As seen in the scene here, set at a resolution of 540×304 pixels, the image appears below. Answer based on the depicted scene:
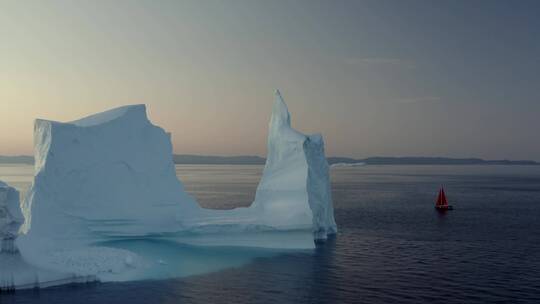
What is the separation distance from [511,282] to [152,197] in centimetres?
2275

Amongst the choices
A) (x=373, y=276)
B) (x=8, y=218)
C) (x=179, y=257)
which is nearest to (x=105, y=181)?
(x=179, y=257)

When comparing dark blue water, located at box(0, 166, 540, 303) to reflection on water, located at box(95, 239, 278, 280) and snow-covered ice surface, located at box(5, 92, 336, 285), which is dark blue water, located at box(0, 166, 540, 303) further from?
snow-covered ice surface, located at box(5, 92, 336, 285)

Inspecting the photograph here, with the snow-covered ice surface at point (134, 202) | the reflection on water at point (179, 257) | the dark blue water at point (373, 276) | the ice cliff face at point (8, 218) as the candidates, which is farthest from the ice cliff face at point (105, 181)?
the dark blue water at point (373, 276)

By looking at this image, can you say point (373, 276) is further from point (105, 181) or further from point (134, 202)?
point (105, 181)

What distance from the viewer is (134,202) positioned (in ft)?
108

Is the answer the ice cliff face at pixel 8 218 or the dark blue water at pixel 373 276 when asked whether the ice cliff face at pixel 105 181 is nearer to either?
the ice cliff face at pixel 8 218

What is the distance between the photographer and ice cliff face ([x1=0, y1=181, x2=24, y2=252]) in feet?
74.3

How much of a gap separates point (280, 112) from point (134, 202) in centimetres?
1450

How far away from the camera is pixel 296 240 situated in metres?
34.6

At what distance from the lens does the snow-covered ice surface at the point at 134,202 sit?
29.6 metres

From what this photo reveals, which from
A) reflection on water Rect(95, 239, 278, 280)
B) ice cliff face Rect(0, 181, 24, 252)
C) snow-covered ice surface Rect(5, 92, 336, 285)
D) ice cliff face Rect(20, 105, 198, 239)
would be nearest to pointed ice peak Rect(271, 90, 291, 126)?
snow-covered ice surface Rect(5, 92, 336, 285)

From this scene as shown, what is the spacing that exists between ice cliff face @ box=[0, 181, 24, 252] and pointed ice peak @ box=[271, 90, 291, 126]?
22.4 metres

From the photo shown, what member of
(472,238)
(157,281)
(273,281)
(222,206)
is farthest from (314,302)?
(222,206)

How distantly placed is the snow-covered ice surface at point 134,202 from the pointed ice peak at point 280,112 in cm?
256
